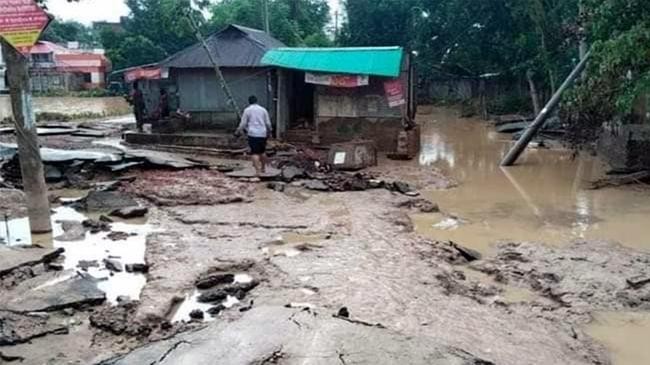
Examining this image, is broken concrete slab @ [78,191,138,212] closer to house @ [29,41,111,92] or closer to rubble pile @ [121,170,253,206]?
rubble pile @ [121,170,253,206]

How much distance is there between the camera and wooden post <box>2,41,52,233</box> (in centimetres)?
792

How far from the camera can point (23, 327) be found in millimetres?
5148

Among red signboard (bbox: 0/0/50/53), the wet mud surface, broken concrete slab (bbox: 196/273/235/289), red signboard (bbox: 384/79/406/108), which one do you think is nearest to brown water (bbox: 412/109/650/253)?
the wet mud surface

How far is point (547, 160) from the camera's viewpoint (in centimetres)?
1638

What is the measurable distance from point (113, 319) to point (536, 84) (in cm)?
2488

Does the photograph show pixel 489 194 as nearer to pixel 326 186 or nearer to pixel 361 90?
pixel 326 186

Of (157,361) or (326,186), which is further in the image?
(326,186)

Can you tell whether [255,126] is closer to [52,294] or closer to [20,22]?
[20,22]

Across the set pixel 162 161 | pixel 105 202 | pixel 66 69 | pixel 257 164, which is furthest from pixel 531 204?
pixel 66 69

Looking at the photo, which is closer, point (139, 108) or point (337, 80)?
point (337, 80)

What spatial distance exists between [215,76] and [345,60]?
16.8 ft

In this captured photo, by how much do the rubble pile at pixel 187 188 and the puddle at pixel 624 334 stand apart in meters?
6.37

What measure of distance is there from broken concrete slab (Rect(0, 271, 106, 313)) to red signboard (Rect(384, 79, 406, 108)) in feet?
35.2

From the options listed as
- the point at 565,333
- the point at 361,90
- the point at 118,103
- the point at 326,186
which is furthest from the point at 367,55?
the point at 118,103
